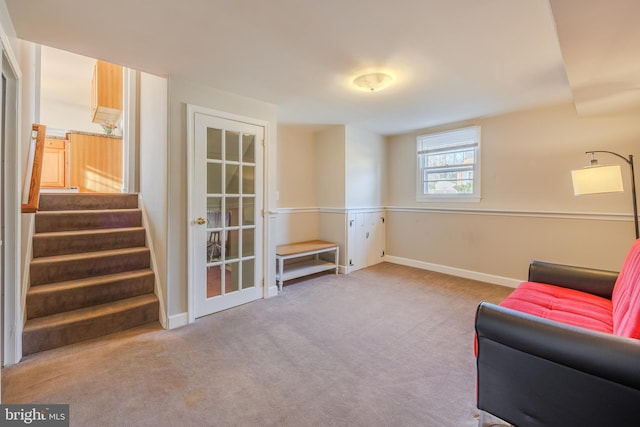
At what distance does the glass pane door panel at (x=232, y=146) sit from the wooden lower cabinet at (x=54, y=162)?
395 cm

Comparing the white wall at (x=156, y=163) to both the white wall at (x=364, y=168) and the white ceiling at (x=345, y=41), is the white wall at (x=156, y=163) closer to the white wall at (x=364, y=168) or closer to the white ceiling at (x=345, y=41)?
the white ceiling at (x=345, y=41)

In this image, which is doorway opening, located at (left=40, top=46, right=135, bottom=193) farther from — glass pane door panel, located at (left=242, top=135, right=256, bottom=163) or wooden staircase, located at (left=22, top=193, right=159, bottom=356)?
glass pane door panel, located at (left=242, top=135, right=256, bottom=163)

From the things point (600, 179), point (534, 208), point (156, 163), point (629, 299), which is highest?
point (156, 163)

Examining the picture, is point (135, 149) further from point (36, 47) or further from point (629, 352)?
point (629, 352)

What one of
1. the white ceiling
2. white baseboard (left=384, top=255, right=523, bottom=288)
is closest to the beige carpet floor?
white baseboard (left=384, top=255, right=523, bottom=288)

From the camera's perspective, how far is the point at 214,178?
2787 mm

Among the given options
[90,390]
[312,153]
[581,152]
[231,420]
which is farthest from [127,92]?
[581,152]

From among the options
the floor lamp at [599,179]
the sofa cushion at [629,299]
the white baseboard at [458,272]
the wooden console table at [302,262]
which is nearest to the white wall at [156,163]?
the wooden console table at [302,262]

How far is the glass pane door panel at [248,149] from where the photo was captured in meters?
3.00

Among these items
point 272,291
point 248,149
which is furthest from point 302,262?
point 248,149

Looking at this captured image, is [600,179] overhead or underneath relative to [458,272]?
overhead

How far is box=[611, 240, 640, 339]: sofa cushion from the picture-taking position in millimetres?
1124

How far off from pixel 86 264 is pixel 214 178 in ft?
4.63

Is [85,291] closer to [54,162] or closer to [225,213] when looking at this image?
[225,213]
